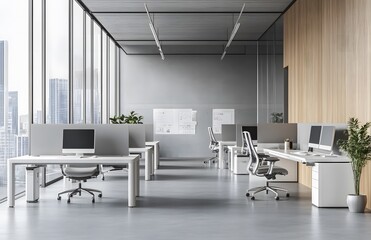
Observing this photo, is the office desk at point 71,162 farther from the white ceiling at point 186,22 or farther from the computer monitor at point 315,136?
the white ceiling at point 186,22

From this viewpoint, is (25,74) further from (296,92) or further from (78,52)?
(296,92)

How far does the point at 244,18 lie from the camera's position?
1446 cm

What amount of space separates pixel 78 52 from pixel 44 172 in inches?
147

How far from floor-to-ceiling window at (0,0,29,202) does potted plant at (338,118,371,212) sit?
474cm

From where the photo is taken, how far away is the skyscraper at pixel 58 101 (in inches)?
449

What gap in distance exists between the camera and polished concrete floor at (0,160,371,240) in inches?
241

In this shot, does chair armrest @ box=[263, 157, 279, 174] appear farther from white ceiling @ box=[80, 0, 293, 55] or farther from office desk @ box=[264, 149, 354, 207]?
white ceiling @ box=[80, 0, 293, 55]

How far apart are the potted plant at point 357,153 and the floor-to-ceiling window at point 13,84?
4741mm

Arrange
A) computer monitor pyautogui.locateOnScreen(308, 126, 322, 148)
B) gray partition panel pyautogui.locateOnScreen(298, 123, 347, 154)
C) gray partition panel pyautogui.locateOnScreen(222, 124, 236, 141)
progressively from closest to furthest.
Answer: gray partition panel pyautogui.locateOnScreen(298, 123, 347, 154) < computer monitor pyautogui.locateOnScreen(308, 126, 322, 148) < gray partition panel pyautogui.locateOnScreen(222, 124, 236, 141)

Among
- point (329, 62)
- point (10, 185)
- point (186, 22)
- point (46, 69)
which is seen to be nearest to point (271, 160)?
point (329, 62)

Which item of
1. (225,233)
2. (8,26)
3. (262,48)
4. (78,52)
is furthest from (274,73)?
(225,233)

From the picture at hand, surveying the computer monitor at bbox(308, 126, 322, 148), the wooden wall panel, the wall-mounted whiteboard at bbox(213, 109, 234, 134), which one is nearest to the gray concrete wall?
Result: the wall-mounted whiteboard at bbox(213, 109, 234, 134)

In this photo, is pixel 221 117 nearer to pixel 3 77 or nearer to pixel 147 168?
pixel 147 168

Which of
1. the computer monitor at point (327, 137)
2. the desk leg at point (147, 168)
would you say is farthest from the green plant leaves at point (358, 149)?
the desk leg at point (147, 168)
